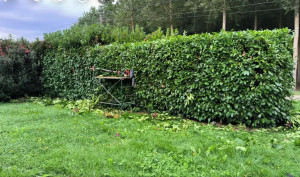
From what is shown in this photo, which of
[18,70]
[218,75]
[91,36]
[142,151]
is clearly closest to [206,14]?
[91,36]

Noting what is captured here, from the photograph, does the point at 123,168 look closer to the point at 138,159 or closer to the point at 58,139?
the point at 138,159

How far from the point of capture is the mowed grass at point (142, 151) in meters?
2.29

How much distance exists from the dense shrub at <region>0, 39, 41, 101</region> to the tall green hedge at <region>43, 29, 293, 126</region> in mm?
5163

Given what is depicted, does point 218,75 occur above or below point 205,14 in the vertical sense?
below

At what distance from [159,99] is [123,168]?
3.06 meters

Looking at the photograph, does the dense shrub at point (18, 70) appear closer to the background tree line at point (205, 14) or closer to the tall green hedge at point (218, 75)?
the tall green hedge at point (218, 75)

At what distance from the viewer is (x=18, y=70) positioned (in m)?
8.45

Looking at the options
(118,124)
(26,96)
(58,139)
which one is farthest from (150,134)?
(26,96)

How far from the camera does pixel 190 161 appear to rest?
8.03 feet

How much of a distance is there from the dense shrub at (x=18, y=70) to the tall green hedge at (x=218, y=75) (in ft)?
16.9

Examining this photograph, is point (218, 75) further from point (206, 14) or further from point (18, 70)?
point (206, 14)

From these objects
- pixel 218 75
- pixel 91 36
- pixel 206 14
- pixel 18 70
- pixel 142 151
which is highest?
pixel 206 14

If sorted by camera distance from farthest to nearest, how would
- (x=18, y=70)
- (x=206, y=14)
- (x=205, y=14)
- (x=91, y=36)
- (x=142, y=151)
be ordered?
(x=205, y=14), (x=206, y=14), (x=18, y=70), (x=91, y=36), (x=142, y=151)

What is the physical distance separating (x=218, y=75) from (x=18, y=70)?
8.35m
